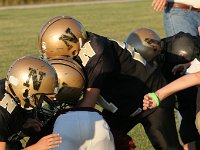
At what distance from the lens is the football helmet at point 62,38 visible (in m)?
4.30

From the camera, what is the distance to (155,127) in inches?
180

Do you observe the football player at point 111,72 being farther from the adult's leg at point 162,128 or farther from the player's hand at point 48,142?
the player's hand at point 48,142

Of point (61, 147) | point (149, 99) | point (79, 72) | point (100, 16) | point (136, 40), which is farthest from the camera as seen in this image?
point (100, 16)

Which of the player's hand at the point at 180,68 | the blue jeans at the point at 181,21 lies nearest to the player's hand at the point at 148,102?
the player's hand at the point at 180,68

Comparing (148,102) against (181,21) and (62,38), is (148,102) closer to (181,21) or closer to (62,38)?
(62,38)

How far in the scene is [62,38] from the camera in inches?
169

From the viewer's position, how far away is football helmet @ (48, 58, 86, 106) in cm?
409

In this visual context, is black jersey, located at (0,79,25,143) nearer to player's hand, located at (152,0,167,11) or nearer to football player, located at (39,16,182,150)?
football player, located at (39,16,182,150)

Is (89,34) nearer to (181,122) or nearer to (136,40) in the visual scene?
(136,40)

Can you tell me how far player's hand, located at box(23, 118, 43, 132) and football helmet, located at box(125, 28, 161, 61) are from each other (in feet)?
4.78

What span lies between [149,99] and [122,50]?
80 centimetres

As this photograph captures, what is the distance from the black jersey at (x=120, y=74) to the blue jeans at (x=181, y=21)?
1043 mm

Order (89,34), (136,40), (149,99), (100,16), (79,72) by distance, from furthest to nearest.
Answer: (100,16)
(136,40)
(89,34)
(79,72)
(149,99)

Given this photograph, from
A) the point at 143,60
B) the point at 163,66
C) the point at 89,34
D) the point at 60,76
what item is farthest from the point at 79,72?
the point at 163,66
